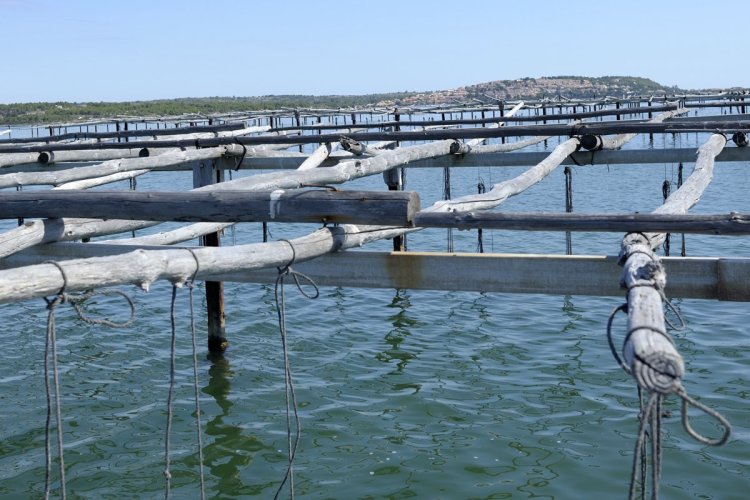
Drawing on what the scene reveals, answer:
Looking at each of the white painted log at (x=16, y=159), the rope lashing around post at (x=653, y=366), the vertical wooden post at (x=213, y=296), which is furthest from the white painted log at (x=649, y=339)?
the white painted log at (x=16, y=159)

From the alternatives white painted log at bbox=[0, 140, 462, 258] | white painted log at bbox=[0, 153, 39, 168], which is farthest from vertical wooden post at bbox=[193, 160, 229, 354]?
white painted log at bbox=[0, 140, 462, 258]

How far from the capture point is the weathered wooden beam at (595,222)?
17.6ft

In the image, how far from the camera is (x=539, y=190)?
32.8 m

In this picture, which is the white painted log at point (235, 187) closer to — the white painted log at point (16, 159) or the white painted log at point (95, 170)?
the white painted log at point (95, 170)

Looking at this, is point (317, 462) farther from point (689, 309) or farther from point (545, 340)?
point (689, 309)

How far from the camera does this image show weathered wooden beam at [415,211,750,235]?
5367 mm

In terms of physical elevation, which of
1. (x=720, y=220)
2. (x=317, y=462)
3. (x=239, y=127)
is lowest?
(x=317, y=462)

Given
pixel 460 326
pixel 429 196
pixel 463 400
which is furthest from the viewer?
pixel 429 196

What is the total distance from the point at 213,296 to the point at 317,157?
2085mm

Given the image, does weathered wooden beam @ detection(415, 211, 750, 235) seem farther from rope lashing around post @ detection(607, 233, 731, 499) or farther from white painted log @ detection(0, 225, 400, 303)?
rope lashing around post @ detection(607, 233, 731, 499)

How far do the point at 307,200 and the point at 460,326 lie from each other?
7.37 metres

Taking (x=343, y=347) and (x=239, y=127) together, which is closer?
(x=343, y=347)

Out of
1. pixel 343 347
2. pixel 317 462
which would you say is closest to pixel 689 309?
pixel 343 347

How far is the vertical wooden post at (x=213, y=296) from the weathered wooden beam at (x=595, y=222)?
535 centimetres
